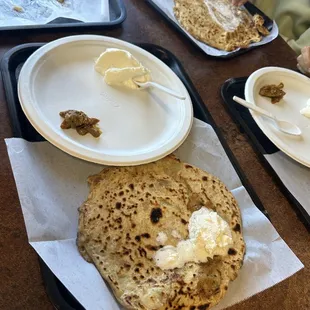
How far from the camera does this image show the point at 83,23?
4.67ft

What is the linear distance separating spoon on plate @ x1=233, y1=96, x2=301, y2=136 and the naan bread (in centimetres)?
39

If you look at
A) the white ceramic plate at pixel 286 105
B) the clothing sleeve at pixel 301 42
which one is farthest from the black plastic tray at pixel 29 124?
the clothing sleeve at pixel 301 42

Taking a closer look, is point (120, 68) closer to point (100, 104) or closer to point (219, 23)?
point (100, 104)

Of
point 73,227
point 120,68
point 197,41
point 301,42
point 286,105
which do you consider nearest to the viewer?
point 73,227

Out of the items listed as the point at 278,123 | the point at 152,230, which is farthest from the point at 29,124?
the point at 278,123

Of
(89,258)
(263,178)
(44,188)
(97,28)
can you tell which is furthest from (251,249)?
(97,28)

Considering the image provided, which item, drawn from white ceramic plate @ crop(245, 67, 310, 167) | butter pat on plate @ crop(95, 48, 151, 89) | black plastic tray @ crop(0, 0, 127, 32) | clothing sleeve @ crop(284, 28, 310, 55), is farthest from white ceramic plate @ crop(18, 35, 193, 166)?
clothing sleeve @ crop(284, 28, 310, 55)

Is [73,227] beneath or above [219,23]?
beneath

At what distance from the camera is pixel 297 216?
3.74 ft

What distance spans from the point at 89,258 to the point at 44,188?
0.19 m

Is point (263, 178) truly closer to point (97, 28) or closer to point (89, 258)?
point (89, 258)

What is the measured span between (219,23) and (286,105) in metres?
0.44

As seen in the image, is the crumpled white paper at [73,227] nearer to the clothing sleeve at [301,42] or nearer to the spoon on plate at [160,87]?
the spoon on plate at [160,87]

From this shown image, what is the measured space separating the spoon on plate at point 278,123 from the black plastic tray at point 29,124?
0.34 ft
